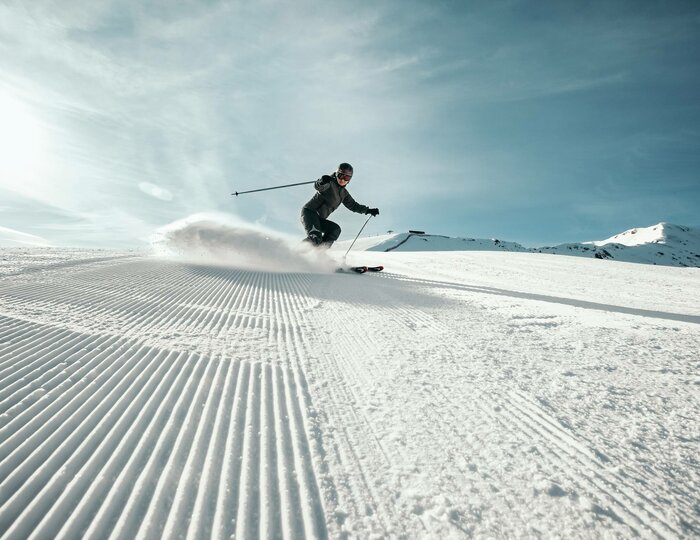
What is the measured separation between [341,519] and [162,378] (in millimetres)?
1336

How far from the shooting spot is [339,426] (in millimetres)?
1582

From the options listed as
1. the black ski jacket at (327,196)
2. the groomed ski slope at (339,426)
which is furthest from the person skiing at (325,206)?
the groomed ski slope at (339,426)

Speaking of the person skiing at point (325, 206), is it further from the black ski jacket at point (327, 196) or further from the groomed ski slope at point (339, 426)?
the groomed ski slope at point (339, 426)

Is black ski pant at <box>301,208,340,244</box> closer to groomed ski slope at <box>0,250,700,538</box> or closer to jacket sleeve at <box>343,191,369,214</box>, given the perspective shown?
jacket sleeve at <box>343,191,369,214</box>

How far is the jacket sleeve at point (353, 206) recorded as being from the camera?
9477 millimetres

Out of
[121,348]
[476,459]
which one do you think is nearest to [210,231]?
[121,348]

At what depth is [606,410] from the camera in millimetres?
1705

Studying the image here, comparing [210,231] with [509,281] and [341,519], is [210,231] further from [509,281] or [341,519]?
[341,519]

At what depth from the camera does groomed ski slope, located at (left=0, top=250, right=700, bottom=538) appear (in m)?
1.09

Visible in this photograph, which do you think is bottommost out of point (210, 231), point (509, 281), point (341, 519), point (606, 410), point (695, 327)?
point (341, 519)

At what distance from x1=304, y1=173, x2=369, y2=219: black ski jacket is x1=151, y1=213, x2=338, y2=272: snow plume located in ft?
3.39

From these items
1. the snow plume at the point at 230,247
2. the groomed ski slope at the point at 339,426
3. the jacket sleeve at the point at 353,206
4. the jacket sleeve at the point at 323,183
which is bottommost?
the groomed ski slope at the point at 339,426

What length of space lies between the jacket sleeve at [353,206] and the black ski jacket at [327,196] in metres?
0.07

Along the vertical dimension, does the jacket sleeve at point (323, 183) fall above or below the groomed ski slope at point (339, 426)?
above
